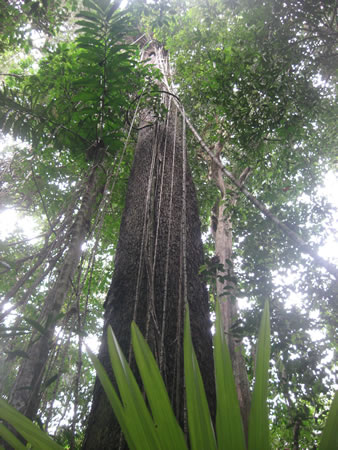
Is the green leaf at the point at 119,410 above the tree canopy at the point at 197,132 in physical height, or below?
below

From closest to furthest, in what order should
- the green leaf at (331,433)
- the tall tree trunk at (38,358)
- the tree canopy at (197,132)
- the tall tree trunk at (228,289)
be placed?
the green leaf at (331,433) → the tall tree trunk at (38,358) → the tree canopy at (197,132) → the tall tree trunk at (228,289)

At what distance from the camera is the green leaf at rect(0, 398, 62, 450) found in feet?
1.56

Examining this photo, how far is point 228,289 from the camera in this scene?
1.99m

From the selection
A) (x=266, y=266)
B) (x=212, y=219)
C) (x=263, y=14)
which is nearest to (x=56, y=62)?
(x=263, y=14)

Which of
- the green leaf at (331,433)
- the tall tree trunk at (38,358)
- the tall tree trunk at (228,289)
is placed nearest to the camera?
the green leaf at (331,433)

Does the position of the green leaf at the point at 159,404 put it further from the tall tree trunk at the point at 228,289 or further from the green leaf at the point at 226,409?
the tall tree trunk at the point at 228,289

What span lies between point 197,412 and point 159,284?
817 mm

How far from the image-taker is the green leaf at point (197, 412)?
0.46m

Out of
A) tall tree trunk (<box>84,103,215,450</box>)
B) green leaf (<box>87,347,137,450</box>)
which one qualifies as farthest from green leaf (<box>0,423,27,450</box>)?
tall tree trunk (<box>84,103,215,450</box>)

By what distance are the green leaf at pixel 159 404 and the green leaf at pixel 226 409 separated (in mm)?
70

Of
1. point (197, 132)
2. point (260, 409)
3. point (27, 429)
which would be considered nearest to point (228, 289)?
point (197, 132)

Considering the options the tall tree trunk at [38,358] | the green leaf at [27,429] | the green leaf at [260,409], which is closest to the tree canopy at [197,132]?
the tall tree trunk at [38,358]

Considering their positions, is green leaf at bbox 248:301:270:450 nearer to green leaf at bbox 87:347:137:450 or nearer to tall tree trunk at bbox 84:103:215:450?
green leaf at bbox 87:347:137:450

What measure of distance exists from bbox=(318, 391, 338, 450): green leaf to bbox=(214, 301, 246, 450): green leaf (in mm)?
125
